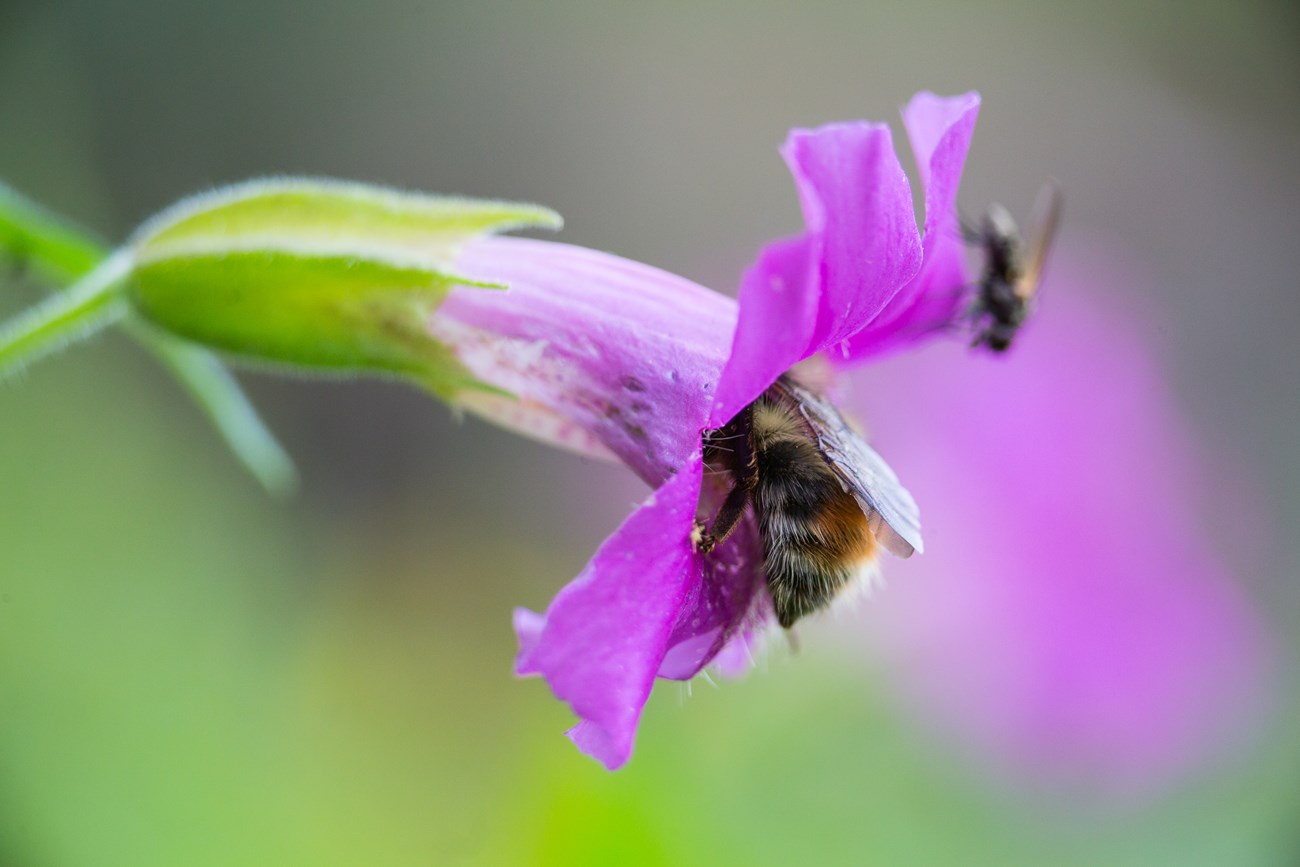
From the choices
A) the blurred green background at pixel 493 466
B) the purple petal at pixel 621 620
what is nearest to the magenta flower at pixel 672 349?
the purple petal at pixel 621 620

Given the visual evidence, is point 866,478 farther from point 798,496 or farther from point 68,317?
point 68,317

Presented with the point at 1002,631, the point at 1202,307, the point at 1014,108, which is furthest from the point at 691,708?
the point at 1014,108

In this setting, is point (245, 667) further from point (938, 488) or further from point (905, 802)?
point (938, 488)

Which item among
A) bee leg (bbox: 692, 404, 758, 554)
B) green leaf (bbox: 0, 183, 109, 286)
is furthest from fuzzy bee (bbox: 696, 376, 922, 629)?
green leaf (bbox: 0, 183, 109, 286)

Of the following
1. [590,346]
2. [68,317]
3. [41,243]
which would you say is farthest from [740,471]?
[41,243]

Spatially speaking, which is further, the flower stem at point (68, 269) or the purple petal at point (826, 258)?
the flower stem at point (68, 269)

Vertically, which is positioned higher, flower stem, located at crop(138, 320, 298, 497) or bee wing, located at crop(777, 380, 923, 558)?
flower stem, located at crop(138, 320, 298, 497)

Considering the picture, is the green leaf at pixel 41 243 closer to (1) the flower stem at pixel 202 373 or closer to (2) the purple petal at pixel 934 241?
(1) the flower stem at pixel 202 373

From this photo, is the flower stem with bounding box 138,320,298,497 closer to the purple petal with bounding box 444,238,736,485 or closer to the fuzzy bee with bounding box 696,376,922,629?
the purple petal with bounding box 444,238,736,485
